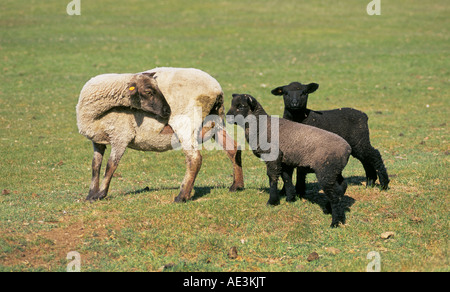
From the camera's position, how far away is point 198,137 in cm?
1193

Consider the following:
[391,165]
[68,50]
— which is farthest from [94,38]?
[391,165]

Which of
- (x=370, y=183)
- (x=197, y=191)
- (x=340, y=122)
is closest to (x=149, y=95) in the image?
(x=197, y=191)

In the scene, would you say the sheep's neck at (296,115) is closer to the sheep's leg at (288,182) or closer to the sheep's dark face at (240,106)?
the sheep's dark face at (240,106)

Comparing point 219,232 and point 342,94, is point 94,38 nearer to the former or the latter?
point 342,94

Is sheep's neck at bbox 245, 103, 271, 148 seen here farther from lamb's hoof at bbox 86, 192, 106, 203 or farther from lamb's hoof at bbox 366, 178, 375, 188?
lamb's hoof at bbox 86, 192, 106, 203

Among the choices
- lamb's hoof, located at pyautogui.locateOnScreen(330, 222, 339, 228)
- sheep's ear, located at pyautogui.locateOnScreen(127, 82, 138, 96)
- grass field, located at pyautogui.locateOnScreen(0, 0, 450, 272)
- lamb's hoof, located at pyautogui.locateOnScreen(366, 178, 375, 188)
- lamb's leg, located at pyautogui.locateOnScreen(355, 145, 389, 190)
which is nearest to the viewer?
grass field, located at pyautogui.locateOnScreen(0, 0, 450, 272)

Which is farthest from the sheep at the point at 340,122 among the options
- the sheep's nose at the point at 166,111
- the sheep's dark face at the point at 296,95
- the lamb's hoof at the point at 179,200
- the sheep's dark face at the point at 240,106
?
the lamb's hoof at the point at 179,200

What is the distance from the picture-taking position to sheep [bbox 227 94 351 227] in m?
10.0

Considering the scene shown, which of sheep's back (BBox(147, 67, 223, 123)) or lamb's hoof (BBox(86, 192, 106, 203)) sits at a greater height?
sheep's back (BBox(147, 67, 223, 123))

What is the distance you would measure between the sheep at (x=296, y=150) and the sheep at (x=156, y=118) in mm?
936

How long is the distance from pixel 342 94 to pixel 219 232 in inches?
705

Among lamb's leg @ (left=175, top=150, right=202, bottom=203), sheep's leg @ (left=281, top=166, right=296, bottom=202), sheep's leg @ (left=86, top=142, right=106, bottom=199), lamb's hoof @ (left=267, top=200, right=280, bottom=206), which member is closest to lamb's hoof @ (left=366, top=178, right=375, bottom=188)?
sheep's leg @ (left=281, top=166, right=296, bottom=202)

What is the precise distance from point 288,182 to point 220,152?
25.1 ft

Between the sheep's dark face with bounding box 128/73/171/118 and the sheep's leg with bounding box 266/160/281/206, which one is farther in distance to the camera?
the sheep's dark face with bounding box 128/73/171/118
